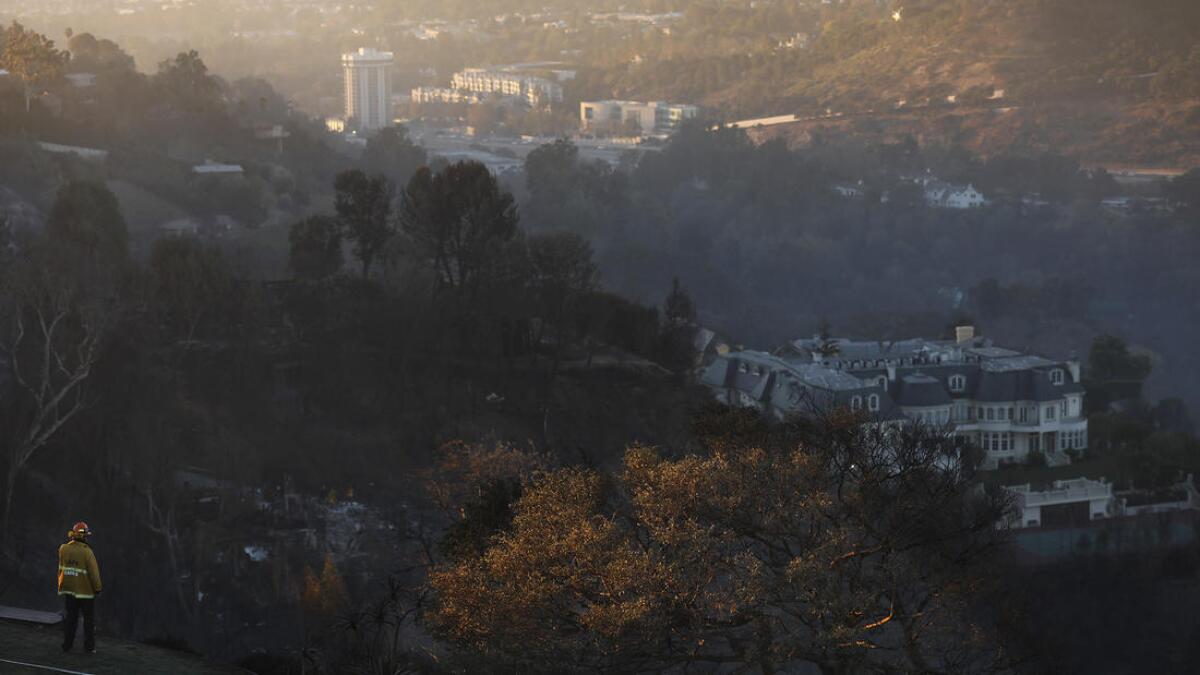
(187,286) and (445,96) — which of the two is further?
(445,96)

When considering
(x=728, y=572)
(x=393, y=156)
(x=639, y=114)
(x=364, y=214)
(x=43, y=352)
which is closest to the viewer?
(x=728, y=572)

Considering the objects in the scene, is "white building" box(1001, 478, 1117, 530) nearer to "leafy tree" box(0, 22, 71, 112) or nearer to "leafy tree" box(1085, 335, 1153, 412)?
"leafy tree" box(1085, 335, 1153, 412)

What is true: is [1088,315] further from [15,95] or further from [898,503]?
[898,503]

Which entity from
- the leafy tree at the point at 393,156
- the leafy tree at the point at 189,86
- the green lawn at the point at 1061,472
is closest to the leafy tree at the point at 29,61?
the leafy tree at the point at 189,86

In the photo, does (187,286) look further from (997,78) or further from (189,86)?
(997,78)

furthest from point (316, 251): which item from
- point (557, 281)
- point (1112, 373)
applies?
point (1112, 373)

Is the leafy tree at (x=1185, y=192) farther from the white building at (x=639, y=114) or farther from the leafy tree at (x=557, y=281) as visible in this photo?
the leafy tree at (x=557, y=281)
